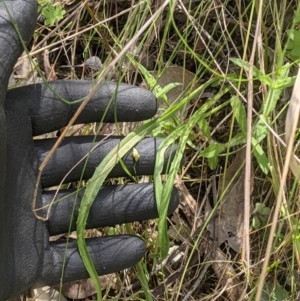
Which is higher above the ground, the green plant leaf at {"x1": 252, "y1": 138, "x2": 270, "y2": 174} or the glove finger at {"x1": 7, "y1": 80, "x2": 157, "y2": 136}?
the glove finger at {"x1": 7, "y1": 80, "x2": 157, "y2": 136}

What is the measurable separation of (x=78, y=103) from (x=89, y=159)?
13 centimetres

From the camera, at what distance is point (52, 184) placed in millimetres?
1347

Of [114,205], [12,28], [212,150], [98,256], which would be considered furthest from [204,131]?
[12,28]

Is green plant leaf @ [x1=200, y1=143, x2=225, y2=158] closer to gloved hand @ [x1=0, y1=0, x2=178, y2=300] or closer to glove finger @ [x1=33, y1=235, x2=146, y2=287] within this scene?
gloved hand @ [x1=0, y1=0, x2=178, y2=300]

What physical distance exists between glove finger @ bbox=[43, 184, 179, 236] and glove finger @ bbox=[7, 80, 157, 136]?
0.16 meters

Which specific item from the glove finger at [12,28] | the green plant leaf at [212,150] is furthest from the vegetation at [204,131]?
the glove finger at [12,28]

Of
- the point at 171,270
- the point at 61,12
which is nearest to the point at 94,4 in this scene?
the point at 61,12

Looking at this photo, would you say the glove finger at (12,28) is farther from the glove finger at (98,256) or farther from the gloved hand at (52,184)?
the glove finger at (98,256)

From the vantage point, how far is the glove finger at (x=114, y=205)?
A: 1.33m

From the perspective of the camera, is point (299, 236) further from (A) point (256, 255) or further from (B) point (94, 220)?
(B) point (94, 220)

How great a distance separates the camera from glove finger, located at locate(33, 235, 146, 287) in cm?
136

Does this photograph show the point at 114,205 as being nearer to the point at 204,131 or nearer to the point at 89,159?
the point at 89,159

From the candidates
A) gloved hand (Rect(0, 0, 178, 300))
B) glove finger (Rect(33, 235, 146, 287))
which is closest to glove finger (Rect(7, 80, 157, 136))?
gloved hand (Rect(0, 0, 178, 300))

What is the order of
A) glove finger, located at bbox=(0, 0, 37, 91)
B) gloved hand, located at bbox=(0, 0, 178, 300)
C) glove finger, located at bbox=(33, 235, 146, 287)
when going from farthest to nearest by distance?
glove finger, located at bbox=(33, 235, 146, 287), gloved hand, located at bbox=(0, 0, 178, 300), glove finger, located at bbox=(0, 0, 37, 91)
